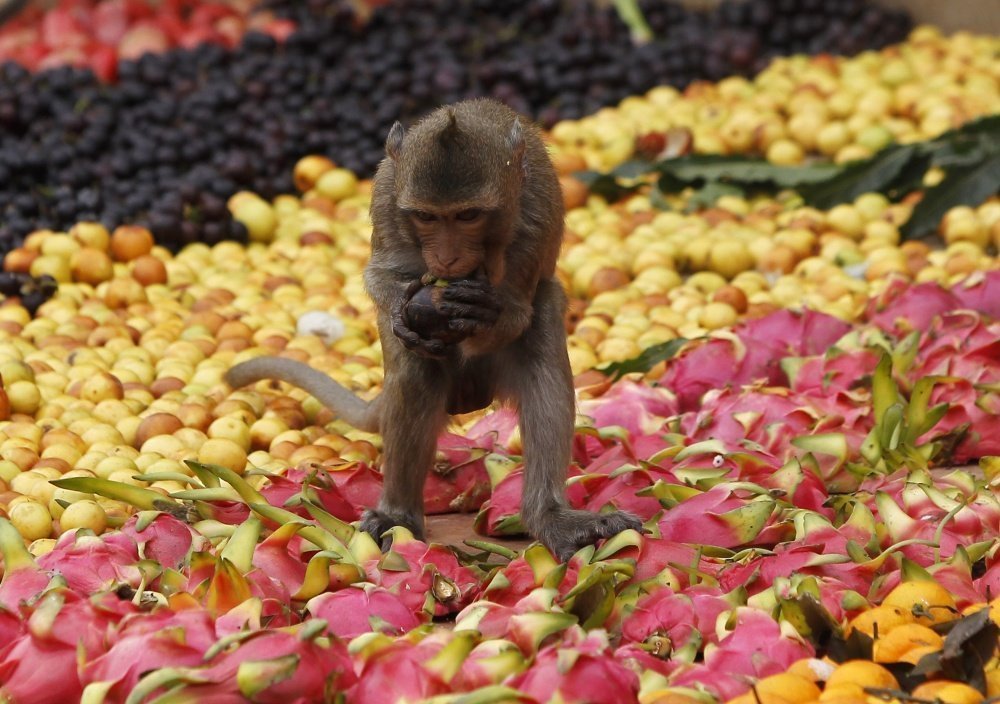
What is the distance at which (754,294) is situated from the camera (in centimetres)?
599

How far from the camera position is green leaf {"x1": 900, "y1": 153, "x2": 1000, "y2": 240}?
6.47m

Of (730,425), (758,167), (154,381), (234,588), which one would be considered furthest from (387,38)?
(234,588)

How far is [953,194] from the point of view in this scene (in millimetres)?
6566

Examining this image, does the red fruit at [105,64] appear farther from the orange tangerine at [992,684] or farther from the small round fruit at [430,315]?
the orange tangerine at [992,684]

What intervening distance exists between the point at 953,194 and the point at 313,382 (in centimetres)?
345

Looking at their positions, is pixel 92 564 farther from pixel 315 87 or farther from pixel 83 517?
pixel 315 87

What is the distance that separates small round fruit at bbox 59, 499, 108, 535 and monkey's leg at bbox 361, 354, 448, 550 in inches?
28.7

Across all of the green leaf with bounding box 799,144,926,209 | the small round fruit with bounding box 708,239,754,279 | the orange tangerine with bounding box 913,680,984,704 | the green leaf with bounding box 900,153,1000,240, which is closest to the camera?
the orange tangerine with bounding box 913,680,984,704

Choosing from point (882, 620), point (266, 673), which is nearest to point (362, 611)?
point (266, 673)

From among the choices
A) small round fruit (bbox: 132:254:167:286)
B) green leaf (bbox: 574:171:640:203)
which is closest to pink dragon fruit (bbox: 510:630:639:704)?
small round fruit (bbox: 132:254:167:286)

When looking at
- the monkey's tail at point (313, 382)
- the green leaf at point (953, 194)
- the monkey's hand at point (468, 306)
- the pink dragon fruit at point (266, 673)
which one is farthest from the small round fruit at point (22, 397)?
the green leaf at point (953, 194)

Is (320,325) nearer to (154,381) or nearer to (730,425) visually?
(154,381)

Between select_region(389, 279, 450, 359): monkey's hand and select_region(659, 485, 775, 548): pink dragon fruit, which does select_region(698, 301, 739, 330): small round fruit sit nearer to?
select_region(659, 485, 775, 548): pink dragon fruit

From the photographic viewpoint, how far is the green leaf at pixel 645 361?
512cm
